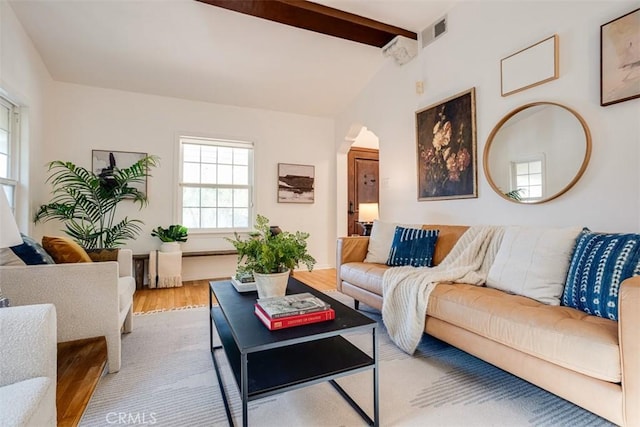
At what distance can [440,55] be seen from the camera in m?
3.17

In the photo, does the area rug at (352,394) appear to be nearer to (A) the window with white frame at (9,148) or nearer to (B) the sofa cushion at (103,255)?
(B) the sofa cushion at (103,255)

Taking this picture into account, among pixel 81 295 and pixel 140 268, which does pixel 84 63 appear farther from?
pixel 81 295

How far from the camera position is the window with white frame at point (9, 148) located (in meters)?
2.72

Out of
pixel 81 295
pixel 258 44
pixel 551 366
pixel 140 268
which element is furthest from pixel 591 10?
pixel 140 268

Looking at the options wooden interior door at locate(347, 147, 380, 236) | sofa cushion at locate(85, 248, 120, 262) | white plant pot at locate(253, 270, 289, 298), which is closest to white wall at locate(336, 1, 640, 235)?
wooden interior door at locate(347, 147, 380, 236)

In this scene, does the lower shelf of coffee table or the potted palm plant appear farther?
the potted palm plant

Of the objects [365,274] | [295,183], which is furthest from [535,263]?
[295,183]

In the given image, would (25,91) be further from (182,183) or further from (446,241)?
(446,241)

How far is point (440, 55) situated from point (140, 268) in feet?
14.0

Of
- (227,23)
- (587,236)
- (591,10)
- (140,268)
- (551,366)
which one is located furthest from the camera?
(140,268)

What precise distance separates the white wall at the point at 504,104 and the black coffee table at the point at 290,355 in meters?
1.82

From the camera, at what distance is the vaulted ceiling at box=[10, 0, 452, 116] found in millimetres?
2871

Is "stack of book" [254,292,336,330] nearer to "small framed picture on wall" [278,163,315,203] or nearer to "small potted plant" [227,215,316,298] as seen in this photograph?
"small potted plant" [227,215,316,298]

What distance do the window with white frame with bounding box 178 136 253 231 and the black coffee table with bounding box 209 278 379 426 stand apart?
2996mm
